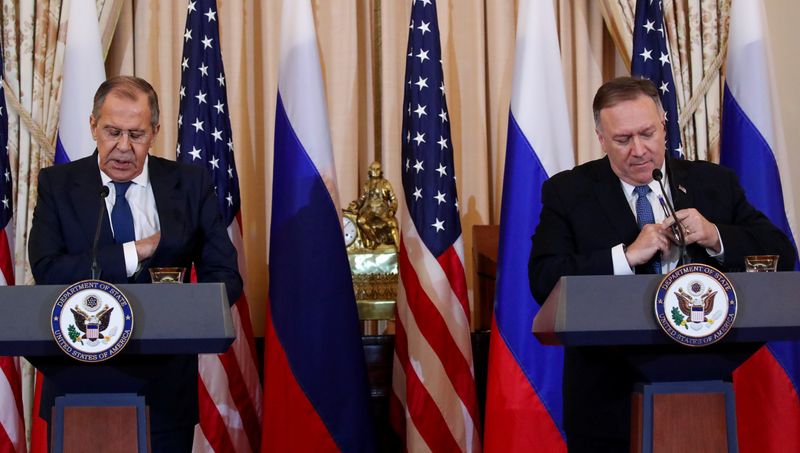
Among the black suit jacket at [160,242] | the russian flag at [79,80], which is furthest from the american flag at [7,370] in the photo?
the black suit jacket at [160,242]

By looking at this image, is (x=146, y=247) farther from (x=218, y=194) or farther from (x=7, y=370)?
(x=7, y=370)

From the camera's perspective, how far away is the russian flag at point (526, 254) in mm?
3707

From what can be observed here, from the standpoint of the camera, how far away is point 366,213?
4504mm

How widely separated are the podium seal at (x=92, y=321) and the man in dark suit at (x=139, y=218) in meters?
0.35

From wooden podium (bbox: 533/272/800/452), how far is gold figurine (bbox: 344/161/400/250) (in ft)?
7.41

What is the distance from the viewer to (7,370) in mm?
3930

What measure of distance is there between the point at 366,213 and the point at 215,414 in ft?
3.76

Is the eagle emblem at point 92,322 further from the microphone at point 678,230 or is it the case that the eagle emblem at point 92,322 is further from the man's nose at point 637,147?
the man's nose at point 637,147

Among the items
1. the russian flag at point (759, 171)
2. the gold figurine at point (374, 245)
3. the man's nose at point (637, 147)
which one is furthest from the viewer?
the gold figurine at point (374, 245)

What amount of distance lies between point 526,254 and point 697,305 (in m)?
1.70

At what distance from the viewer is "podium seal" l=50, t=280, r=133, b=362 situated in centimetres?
210

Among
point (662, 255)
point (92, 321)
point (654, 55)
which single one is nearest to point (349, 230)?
point (654, 55)

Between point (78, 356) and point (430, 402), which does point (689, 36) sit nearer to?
point (430, 402)

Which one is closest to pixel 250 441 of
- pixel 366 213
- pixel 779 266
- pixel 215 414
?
pixel 215 414
